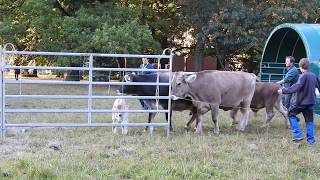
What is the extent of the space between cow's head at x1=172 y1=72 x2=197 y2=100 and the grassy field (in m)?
0.88

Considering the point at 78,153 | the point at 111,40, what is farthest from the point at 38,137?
the point at 111,40

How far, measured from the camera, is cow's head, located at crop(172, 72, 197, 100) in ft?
37.9

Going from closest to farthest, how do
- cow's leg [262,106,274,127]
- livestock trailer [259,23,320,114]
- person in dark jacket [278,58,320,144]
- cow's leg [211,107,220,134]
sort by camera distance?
person in dark jacket [278,58,320,144]
cow's leg [211,107,220,134]
cow's leg [262,106,274,127]
livestock trailer [259,23,320,114]

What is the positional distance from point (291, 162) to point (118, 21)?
22584 mm

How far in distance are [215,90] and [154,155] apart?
13.4 ft

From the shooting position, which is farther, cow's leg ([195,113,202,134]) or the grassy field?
cow's leg ([195,113,202,134])

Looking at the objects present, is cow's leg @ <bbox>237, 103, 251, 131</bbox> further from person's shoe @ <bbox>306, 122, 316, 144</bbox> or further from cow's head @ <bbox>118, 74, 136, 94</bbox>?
cow's head @ <bbox>118, 74, 136, 94</bbox>

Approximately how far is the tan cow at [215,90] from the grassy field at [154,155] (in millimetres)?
575

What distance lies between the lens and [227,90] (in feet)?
40.0

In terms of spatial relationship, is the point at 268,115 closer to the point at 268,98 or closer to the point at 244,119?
the point at 268,98

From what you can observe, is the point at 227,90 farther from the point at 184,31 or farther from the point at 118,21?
the point at 184,31

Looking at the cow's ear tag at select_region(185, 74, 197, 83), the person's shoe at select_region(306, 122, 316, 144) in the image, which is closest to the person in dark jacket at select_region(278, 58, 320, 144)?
the person's shoe at select_region(306, 122, 316, 144)

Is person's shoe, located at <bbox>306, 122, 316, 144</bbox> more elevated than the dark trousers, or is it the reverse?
the dark trousers

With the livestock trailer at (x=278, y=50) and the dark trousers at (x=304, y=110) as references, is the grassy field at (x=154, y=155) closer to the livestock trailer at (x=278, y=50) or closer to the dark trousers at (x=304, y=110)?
the dark trousers at (x=304, y=110)
